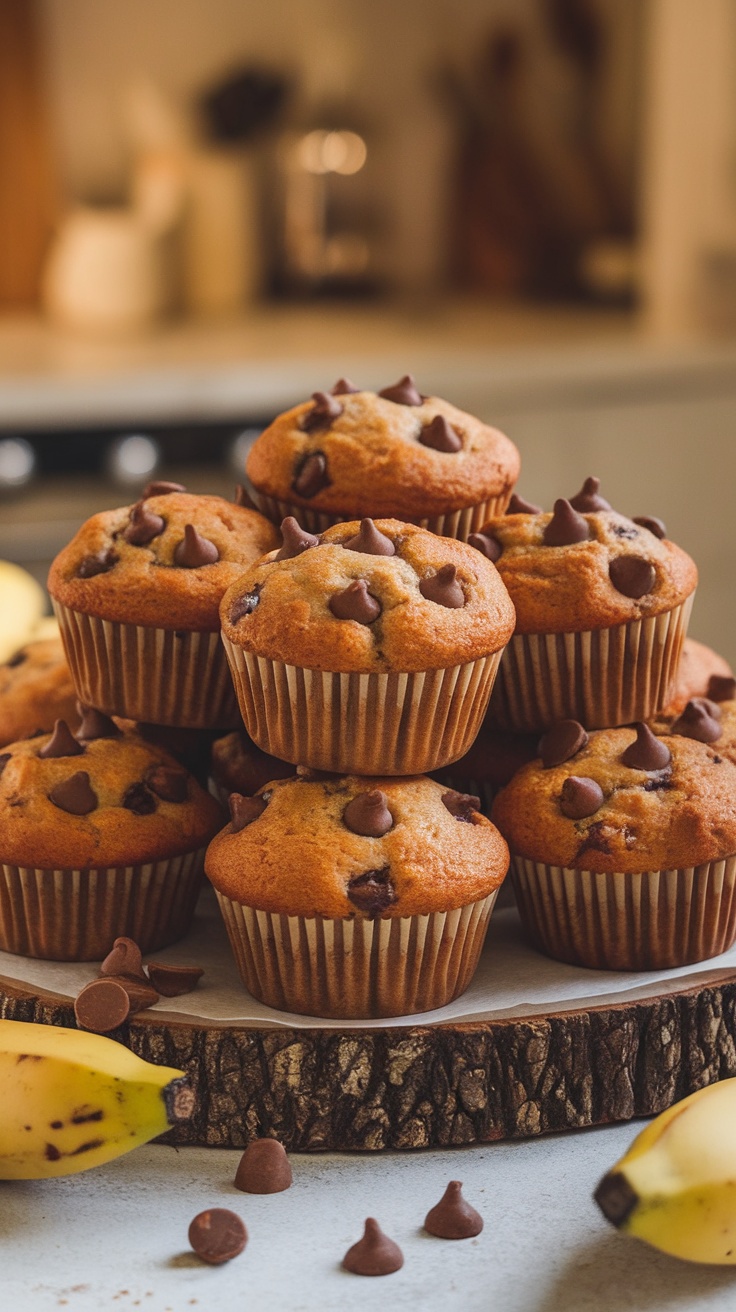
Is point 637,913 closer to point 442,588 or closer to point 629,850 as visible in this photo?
point 629,850

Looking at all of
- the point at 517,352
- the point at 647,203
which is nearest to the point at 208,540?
the point at 517,352

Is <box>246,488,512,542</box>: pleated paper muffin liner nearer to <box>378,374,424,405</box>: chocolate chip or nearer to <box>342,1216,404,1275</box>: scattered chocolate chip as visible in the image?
<box>378,374,424,405</box>: chocolate chip

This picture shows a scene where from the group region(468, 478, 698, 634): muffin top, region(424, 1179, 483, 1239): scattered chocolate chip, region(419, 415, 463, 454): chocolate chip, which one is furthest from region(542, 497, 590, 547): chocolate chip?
region(424, 1179, 483, 1239): scattered chocolate chip

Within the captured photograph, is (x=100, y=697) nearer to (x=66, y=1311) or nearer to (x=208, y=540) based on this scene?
(x=208, y=540)

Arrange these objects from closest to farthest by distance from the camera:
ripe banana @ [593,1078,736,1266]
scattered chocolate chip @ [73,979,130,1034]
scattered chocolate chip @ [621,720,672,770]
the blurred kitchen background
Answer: ripe banana @ [593,1078,736,1266], scattered chocolate chip @ [73,979,130,1034], scattered chocolate chip @ [621,720,672,770], the blurred kitchen background

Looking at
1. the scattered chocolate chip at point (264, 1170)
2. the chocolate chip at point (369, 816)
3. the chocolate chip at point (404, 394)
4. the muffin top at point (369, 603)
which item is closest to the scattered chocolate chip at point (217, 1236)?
the scattered chocolate chip at point (264, 1170)

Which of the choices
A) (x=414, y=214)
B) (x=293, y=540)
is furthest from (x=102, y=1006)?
(x=414, y=214)
